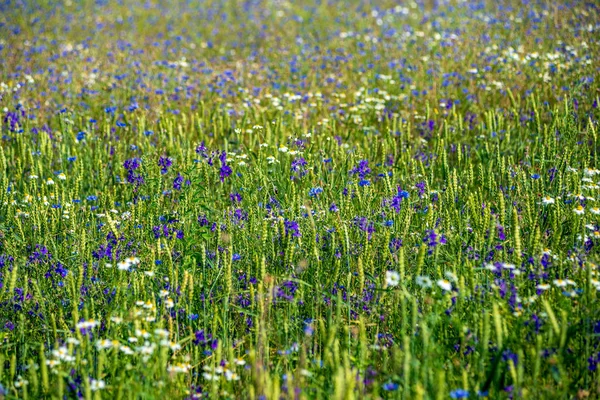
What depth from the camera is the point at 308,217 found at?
10.9 feet

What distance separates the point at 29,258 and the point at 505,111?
3821 mm

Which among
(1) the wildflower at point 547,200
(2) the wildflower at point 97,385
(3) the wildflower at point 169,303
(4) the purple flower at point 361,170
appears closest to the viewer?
(2) the wildflower at point 97,385

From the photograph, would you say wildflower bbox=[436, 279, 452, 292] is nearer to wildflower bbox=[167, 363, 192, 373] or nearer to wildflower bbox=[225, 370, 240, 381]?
wildflower bbox=[225, 370, 240, 381]

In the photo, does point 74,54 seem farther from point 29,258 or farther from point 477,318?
point 477,318

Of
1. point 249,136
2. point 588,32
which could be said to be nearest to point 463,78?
point 588,32

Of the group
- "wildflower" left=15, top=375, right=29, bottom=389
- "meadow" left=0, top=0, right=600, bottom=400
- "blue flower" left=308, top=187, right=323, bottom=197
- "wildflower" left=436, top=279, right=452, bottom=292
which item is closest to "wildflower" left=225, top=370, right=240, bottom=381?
"meadow" left=0, top=0, right=600, bottom=400

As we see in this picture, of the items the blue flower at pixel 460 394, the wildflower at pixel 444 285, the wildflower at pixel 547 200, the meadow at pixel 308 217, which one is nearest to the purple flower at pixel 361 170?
the meadow at pixel 308 217

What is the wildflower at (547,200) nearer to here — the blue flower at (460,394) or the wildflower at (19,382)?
the blue flower at (460,394)

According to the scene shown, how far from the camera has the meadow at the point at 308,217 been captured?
2.28 metres

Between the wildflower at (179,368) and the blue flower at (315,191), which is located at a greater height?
the blue flower at (315,191)

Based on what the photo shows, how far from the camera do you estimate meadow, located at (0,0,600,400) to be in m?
2.28

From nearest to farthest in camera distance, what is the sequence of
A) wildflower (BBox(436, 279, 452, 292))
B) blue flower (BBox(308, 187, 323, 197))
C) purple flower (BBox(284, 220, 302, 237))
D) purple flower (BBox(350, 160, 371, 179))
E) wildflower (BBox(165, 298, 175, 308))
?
wildflower (BBox(436, 279, 452, 292)) < wildflower (BBox(165, 298, 175, 308)) < purple flower (BBox(284, 220, 302, 237)) < blue flower (BBox(308, 187, 323, 197)) < purple flower (BBox(350, 160, 371, 179))

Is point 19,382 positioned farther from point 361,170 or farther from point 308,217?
point 361,170

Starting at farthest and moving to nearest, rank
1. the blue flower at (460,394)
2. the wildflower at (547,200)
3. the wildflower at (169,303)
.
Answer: the wildflower at (547,200) < the wildflower at (169,303) < the blue flower at (460,394)
